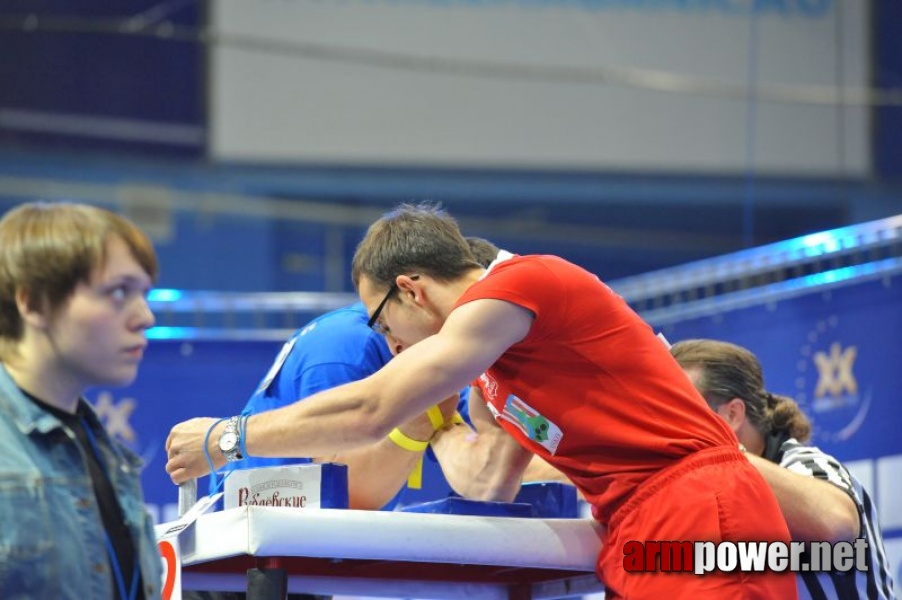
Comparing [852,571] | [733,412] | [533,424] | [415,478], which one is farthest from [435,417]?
[852,571]

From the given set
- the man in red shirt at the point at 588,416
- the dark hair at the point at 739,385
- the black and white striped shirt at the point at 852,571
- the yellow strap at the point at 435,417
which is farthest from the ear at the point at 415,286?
the black and white striped shirt at the point at 852,571

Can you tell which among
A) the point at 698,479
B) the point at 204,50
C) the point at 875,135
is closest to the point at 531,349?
the point at 698,479

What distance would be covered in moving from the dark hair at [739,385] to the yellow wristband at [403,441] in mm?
572

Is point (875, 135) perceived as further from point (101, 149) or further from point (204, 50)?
point (101, 149)

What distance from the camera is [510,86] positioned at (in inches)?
234

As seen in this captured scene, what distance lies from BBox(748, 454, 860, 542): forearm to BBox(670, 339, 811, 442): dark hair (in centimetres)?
29

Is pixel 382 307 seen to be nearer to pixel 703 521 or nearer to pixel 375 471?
pixel 375 471

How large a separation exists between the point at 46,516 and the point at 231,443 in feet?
2.36

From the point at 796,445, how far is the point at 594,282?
729mm

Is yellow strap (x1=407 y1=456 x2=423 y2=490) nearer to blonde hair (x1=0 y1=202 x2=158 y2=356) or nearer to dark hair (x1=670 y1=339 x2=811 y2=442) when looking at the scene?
dark hair (x1=670 y1=339 x2=811 y2=442)

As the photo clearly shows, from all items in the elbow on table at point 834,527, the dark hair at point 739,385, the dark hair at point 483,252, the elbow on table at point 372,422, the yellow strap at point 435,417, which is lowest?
the elbow on table at point 834,527

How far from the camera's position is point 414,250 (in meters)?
2.38

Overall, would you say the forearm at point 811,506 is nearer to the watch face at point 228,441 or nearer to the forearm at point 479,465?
the forearm at point 479,465

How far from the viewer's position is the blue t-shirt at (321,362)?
2.68 m
